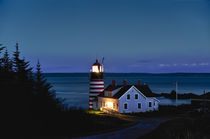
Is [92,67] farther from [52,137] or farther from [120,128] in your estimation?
[52,137]

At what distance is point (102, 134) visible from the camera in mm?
19562

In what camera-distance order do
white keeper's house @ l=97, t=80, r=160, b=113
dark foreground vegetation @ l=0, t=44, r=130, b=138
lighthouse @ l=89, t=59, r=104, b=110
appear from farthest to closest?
lighthouse @ l=89, t=59, r=104, b=110
white keeper's house @ l=97, t=80, r=160, b=113
dark foreground vegetation @ l=0, t=44, r=130, b=138

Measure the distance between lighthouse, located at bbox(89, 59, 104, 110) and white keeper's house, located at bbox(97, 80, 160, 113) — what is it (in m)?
3.41

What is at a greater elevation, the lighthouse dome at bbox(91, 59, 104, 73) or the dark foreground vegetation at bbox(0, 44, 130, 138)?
the lighthouse dome at bbox(91, 59, 104, 73)

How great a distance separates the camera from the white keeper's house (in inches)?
1462

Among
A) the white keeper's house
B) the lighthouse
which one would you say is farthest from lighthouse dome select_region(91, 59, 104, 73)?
the white keeper's house

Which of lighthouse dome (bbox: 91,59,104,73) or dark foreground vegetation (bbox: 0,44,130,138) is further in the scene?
lighthouse dome (bbox: 91,59,104,73)

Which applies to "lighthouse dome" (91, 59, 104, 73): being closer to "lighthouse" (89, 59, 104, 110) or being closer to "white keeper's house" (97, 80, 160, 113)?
"lighthouse" (89, 59, 104, 110)

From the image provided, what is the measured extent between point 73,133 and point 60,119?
1.40m

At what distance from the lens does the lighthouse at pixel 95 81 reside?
43031 mm

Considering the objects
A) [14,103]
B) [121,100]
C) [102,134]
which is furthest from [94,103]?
[14,103]

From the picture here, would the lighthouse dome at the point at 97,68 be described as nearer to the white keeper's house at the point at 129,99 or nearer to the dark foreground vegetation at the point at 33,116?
the white keeper's house at the point at 129,99

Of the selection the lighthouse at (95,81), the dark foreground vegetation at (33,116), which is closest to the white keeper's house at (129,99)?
the lighthouse at (95,81)

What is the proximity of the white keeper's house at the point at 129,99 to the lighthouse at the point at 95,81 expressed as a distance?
341 cm
